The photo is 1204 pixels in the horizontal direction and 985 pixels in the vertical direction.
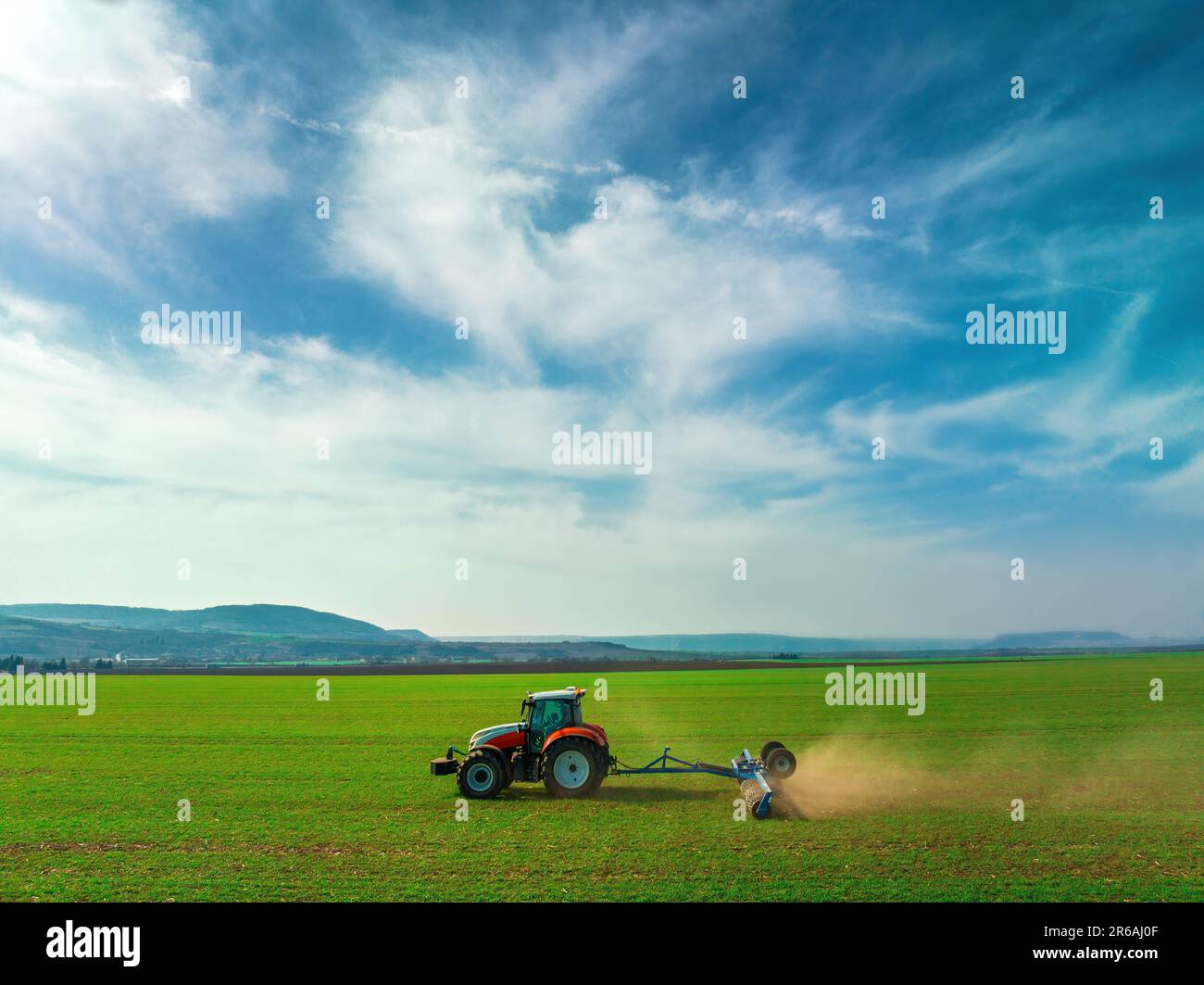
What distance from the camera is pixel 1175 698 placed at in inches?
2163

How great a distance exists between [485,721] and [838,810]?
27.2 m

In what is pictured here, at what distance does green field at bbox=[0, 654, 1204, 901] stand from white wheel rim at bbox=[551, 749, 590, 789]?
61 cm

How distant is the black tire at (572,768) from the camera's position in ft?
67.6

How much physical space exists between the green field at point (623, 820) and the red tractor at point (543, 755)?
21.8 inches

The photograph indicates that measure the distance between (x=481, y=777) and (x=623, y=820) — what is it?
457cm

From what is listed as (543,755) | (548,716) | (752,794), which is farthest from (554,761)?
(752,794)

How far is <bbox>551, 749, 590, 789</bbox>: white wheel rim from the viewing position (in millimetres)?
20703

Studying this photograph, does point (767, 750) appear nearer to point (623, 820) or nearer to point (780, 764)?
point (780, 764)

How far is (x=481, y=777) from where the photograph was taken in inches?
819

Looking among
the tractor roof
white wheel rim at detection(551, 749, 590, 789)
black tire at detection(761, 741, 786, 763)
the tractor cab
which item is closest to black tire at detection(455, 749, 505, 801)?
the tractor cab

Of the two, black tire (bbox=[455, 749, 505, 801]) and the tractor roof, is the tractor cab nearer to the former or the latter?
the tractor roof

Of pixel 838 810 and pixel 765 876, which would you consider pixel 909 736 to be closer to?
pixel 838 810

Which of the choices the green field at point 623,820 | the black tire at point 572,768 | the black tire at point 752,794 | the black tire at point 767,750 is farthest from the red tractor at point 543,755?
the black tire at point 767,750

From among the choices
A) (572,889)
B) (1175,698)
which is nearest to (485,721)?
(572,889)
